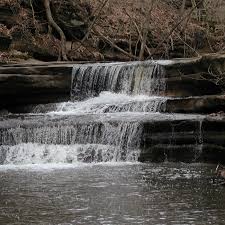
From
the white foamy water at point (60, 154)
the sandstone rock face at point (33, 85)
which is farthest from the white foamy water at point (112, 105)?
the white foamy water at point (60, 154)

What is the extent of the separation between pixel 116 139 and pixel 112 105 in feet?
10.3

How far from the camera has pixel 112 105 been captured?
57.3 feet

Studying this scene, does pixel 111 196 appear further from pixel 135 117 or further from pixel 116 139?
pixel 135 117

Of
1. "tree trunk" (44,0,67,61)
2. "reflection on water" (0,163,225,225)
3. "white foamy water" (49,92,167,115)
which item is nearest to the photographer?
"reflection on water" (0,163,225,225)

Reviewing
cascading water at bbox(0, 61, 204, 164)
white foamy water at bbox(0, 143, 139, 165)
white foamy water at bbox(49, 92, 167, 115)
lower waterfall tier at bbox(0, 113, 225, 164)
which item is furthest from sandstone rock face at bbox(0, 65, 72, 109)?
white foamy water at bbox(0, 143, 139, 165)

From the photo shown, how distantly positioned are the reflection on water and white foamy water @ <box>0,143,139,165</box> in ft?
4.68

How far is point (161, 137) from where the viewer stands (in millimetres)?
14000

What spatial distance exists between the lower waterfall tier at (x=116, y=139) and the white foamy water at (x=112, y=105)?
1.84m

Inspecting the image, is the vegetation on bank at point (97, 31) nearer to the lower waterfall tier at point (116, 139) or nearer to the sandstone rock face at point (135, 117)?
the sandstone rock face at point (135, 117)

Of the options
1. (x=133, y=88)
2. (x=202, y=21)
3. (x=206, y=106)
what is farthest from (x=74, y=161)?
(x=202, y=21)

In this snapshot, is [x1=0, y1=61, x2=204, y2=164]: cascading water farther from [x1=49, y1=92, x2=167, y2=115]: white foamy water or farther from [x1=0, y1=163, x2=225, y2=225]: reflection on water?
[x1=0, y1=163, x2=225, y2=225]: reflection on water

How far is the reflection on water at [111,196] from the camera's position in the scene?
25.4 feet

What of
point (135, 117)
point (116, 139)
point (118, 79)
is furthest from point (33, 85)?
point (116, 139)

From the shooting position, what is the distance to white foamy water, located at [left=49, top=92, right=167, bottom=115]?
56.3 feet
